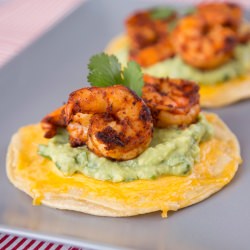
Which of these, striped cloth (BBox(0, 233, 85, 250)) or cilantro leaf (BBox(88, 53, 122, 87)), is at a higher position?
cilantro leaf (BBox(88, 53, 122, 87))

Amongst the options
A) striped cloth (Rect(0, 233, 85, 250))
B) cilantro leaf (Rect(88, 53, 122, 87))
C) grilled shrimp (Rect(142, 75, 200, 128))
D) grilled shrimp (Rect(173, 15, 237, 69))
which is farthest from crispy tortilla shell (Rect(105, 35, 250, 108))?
striped cloth (Rect(0, 233, 85, 250))

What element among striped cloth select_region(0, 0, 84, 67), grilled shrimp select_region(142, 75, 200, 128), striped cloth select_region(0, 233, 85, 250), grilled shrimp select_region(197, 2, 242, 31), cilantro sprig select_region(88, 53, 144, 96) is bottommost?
striped cloth select_region(0, 233, 85, 250)

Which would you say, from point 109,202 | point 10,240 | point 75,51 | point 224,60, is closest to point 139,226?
point 109,202

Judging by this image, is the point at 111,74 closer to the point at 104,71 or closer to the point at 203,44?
the point at 104,71

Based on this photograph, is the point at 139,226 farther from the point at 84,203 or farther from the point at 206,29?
the point at 206,29

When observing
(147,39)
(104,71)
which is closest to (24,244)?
(104,71)

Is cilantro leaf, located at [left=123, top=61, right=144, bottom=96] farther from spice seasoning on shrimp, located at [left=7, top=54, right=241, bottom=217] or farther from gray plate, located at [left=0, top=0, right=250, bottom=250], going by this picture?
gray plate, located at [left=0, top=0, right=250, bottom=250]
